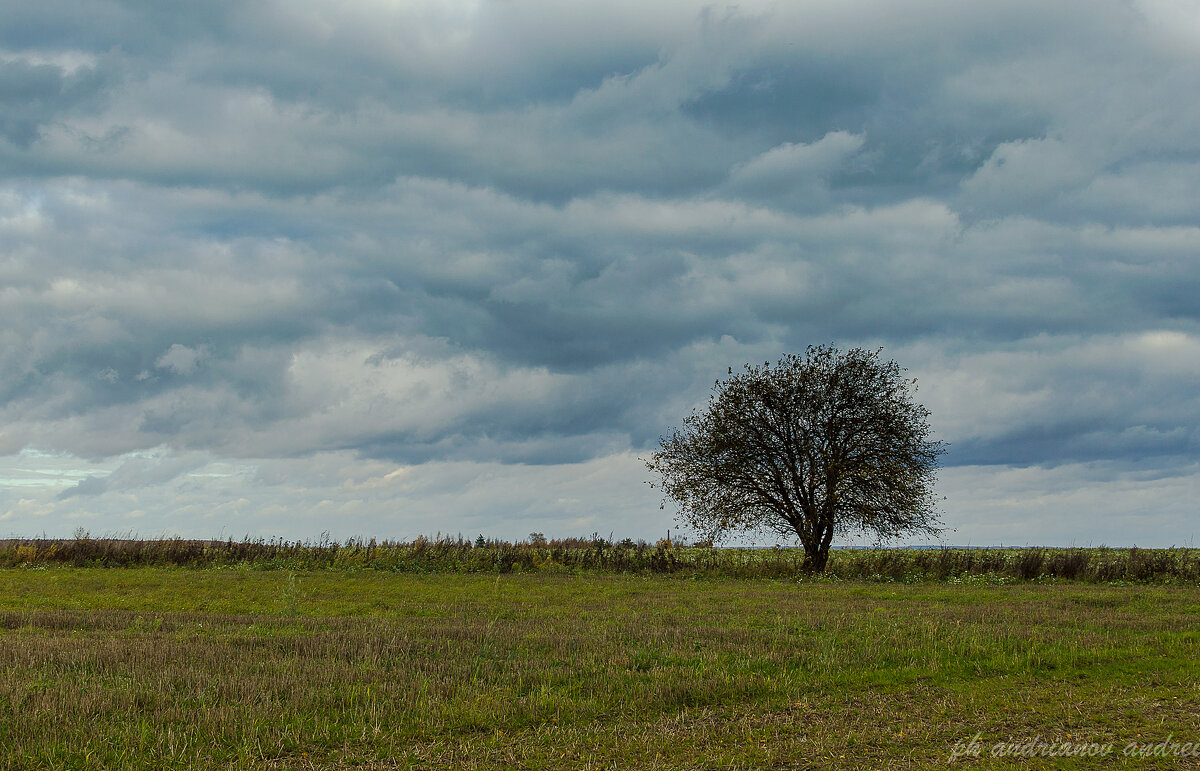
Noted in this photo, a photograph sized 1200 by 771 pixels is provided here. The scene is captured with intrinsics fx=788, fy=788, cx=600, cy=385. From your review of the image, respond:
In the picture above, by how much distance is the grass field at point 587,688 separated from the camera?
957cm

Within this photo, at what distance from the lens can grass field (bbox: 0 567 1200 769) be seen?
31.4 feet

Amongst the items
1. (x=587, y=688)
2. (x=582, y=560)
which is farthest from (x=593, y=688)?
(x=582, y=560)

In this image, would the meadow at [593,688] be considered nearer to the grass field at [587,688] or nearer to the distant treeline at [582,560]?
the grass field at [587,688]

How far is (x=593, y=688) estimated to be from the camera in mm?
12281

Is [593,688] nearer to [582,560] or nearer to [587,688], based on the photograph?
[587,688]

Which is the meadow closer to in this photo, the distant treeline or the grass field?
the grass field

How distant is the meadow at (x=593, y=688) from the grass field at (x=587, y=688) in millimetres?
46

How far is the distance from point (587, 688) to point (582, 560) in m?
31.8

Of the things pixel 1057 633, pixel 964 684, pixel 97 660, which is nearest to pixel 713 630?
pixel 964 684

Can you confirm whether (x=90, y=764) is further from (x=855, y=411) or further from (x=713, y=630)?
(x=855, y=411)

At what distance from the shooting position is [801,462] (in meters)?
43.5

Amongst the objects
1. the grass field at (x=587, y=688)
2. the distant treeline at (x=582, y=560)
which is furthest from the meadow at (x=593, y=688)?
the distant treeline at (x=582, y=560)

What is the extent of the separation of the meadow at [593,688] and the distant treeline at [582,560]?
1750 cm

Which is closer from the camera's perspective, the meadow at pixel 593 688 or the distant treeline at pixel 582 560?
the meadow at pixel 593 688
